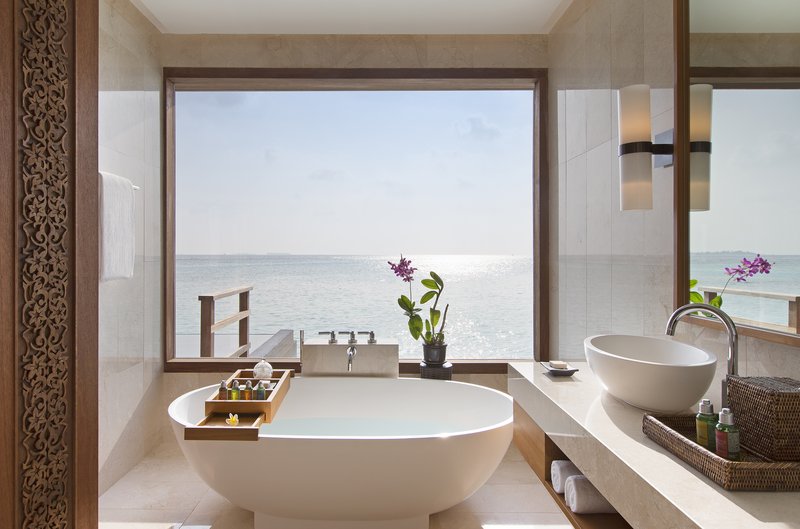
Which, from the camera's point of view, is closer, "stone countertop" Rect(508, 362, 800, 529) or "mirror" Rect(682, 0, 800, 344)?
"stone countertop" Rect(508, 362, 800, 529)

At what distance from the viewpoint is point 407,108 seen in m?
3.83

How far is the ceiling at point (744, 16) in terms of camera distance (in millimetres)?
1393

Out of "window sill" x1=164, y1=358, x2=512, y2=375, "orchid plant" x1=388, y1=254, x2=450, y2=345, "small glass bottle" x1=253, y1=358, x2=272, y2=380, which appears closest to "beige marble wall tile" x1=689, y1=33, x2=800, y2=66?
"orchid plant" x1=388, y1=254, x2=450, y2=345

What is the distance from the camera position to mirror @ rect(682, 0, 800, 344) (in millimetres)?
1372

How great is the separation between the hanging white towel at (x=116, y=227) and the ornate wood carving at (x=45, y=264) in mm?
1044

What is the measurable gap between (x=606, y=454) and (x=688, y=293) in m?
0.86

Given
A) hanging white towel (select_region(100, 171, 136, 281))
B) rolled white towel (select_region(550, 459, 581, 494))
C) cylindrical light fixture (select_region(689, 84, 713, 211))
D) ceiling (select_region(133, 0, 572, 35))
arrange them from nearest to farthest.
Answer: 1. cylindrical light fixture (select_region(689, 84, 713, 211))
2. rolled white towel (select_region(550, 459, 581, 494))
3. hanging white towel (select_region(100, 171, 136, 281))
4. ceiling (select_region(133, 0, 572, 35))

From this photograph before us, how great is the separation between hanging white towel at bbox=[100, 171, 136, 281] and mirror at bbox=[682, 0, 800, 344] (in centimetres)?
260

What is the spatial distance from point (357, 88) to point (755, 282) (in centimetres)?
290

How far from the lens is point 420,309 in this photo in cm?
356

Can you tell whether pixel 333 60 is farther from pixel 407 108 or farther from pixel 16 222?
pixel 16 222

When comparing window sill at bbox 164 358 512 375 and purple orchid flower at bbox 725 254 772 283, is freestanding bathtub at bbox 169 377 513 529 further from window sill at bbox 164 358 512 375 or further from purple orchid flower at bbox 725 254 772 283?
purple orchid flower at bbox 725 254 772 283

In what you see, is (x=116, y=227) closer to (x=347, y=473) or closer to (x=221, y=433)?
(x=221, y=433)

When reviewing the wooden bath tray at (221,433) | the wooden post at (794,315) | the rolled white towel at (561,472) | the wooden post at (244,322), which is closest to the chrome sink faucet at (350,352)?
the wooden post at (244,322)
